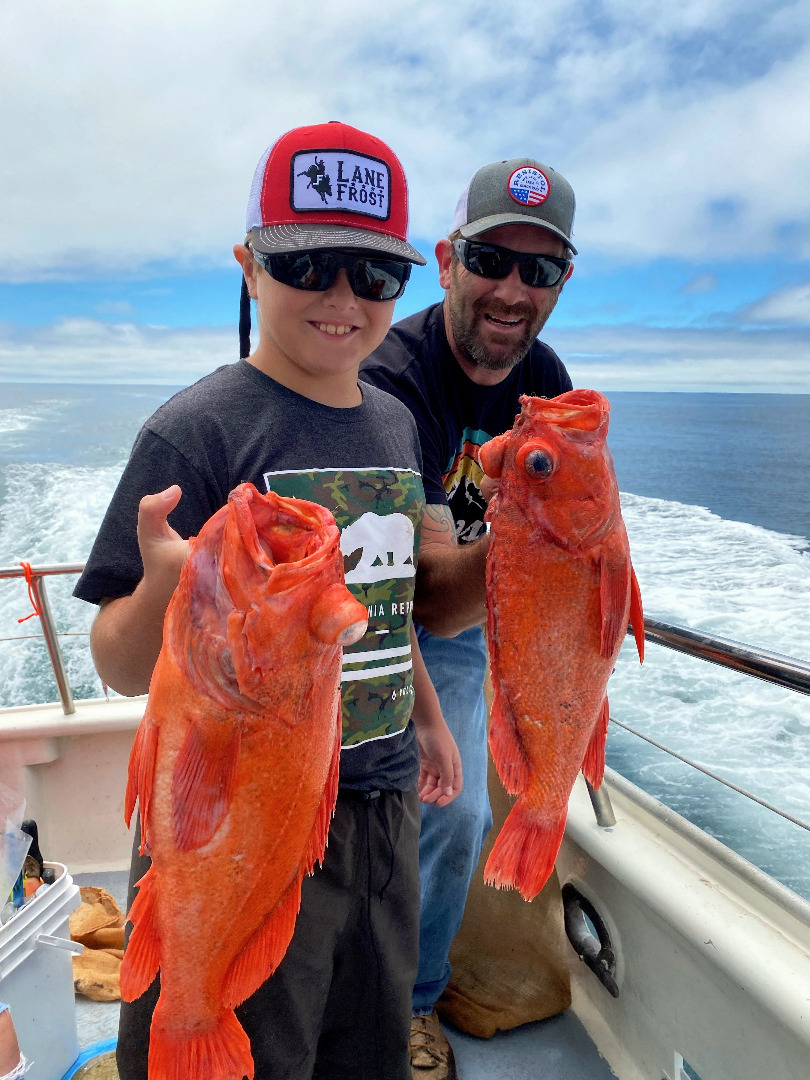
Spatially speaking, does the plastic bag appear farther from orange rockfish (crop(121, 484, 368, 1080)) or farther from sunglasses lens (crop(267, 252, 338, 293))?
sunglasses lens (crop(267, 252, 338, 293))

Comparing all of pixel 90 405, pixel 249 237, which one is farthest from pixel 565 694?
pixel 90 405

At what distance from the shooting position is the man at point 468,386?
2.51 meters

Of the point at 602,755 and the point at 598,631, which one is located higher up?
the point at 598,631

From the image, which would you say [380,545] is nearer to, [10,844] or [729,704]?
[10,844]

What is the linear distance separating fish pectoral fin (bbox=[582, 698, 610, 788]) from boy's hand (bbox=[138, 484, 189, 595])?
824 millimetres

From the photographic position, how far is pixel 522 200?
2576 mm

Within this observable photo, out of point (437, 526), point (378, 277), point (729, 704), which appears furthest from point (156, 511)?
point (729, 704)

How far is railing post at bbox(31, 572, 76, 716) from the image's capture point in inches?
125

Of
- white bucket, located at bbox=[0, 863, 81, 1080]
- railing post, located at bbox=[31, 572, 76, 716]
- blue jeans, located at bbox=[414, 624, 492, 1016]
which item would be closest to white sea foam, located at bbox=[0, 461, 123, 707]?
railing post, located at bbox=[31, 572, 76, 716]

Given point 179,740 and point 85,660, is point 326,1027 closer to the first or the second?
point 179,740

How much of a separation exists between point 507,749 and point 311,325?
3.02 ft

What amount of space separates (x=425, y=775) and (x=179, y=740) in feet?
4.32

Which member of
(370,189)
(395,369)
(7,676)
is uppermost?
(370,189)

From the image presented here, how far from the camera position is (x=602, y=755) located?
1419 millimetres
